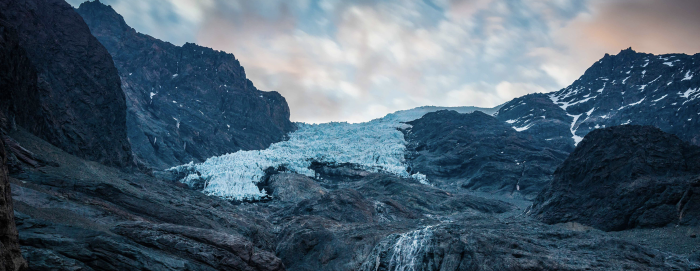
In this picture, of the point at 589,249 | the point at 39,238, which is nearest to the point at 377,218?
the point at 589,249

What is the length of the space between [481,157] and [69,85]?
73097 millimetres

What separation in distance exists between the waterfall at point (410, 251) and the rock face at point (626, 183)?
21.6 meters

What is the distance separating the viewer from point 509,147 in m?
91.9

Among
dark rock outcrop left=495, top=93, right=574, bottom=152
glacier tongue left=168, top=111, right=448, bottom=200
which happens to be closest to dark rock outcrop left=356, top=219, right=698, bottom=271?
glacier tongue left=168, top=111, right=448, bottom=200

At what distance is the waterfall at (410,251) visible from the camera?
20.9 meters

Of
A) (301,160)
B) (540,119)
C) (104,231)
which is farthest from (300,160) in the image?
(540,119)

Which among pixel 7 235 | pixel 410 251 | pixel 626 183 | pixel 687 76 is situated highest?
pixel 687 76

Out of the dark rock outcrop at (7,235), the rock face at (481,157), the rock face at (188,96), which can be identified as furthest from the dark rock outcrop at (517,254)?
the rock face at (188,96)

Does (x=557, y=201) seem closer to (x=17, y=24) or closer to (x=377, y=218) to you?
(x=377, y=218)

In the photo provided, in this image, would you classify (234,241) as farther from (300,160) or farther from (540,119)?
(540,119)

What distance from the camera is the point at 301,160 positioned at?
7662 centimetres

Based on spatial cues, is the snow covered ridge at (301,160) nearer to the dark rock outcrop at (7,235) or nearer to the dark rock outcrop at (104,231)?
the dark rock outcrop at (104,231)

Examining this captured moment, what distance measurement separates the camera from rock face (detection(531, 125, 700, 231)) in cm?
3253

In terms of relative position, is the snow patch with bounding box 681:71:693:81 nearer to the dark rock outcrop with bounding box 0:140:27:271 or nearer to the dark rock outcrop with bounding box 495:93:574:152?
the dark rock outcrop with bounding box 495:93:574:152
